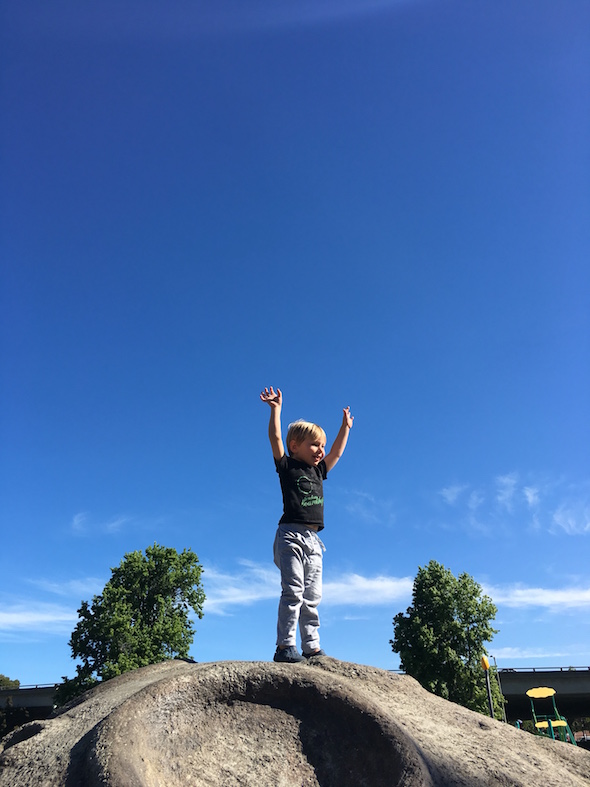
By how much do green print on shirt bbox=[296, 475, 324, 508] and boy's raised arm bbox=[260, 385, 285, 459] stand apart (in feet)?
1.41

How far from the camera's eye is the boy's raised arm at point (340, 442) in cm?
796

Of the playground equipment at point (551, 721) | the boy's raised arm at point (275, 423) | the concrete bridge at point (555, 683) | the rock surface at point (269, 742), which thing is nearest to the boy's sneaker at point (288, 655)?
the rock surface at point (269, 742)

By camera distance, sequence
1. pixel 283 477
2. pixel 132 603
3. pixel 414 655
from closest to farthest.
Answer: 1. pixel 283 477
2. pixel 132 603
3. pixel 414 655

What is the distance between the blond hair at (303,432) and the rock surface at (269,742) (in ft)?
9.60

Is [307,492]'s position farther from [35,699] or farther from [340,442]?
[35,699]

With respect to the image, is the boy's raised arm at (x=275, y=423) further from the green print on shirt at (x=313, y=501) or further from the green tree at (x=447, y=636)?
the green tree at (x=447, y=636)

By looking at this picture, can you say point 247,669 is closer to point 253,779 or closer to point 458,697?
point 253,779

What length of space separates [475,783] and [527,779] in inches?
21.2

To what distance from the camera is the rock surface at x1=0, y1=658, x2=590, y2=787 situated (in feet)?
14.7

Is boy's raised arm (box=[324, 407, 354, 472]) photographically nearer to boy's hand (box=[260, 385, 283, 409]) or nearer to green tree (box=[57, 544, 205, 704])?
boy's hand (box=[260, 385, 283, 409])

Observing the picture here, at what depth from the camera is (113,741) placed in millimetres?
4395

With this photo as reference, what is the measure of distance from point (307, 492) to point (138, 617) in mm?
24382

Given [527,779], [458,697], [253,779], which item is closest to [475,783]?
[527,779]

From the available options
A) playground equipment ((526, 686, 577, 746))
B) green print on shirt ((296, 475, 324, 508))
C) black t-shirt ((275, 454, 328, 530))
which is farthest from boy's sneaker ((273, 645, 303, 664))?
playground equipment ((526, 686, 577, 746))
